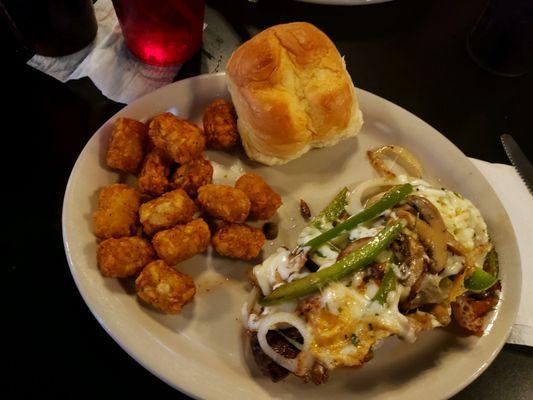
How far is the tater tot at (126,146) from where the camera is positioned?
5.79 ft

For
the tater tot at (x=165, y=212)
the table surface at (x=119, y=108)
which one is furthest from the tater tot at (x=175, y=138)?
the table surface at (x=119, y=108)

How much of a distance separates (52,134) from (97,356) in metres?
0.91

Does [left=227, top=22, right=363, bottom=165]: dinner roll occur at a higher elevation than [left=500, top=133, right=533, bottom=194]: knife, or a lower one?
higher

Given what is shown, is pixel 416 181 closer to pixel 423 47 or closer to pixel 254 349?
pixel 254 349

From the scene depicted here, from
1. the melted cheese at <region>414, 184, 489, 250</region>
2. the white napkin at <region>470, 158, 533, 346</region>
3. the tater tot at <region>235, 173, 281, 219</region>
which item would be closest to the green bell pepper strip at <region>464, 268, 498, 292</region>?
the melted cheese at <region>414, 184, 489, 250</region>

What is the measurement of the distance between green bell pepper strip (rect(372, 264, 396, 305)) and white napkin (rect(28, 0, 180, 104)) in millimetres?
1240

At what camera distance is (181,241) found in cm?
165

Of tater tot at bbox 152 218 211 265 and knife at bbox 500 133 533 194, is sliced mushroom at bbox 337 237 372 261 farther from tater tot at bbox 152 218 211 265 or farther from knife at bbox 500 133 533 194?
knife at bbox 500 133 533 194

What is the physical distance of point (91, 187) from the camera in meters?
1.75

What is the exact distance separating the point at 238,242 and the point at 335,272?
15.6 inches

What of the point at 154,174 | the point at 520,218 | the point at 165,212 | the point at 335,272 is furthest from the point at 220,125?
the point at 520,218

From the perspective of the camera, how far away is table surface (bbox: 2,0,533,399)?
5.14ft

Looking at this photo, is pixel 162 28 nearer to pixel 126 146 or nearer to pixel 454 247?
pixel 126 146

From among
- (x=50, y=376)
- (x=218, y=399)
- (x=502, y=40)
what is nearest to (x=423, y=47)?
(x=502, y=40)
